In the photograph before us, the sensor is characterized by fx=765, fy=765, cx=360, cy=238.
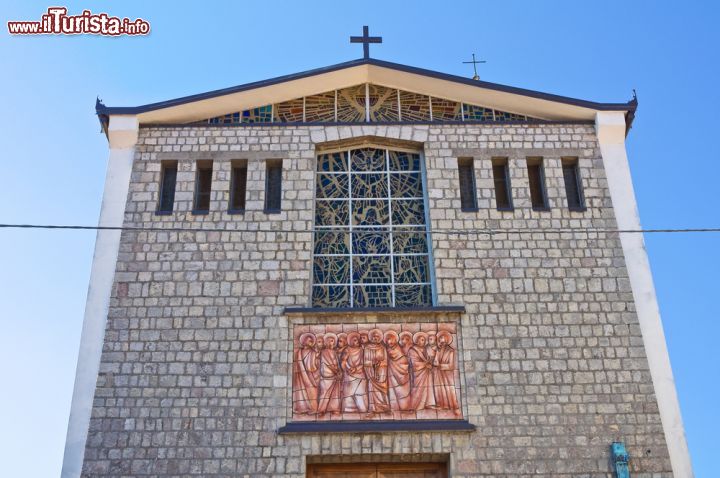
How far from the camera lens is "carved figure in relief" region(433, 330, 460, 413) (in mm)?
10875

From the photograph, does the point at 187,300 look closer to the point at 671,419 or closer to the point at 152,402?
the point at 152,402

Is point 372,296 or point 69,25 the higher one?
point 69,25

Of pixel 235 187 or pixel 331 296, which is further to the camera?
pixel 235 187

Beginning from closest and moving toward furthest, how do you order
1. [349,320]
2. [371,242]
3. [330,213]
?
[349,320] < [371,242] < [330,213]

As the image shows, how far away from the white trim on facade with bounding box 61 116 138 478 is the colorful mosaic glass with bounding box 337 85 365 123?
11.5 feet

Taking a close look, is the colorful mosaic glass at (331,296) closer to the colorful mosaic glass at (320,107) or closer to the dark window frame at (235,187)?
the dark window frame at (235,187)

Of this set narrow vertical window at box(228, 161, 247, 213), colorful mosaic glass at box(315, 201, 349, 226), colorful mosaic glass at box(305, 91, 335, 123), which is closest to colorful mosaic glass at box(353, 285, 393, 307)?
colorful mosaic glass at box(315, 201, 349, 226)

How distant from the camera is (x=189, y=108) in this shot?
13.0 meters

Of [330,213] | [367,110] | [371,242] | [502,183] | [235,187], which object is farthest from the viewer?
[367,110]

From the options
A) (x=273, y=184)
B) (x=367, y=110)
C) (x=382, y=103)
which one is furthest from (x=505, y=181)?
(x=273, y=184)

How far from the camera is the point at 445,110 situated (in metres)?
13.5

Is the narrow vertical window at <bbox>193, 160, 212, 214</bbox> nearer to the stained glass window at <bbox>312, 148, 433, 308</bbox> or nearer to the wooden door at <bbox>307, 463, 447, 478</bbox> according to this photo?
the stained glass window at <bbox>312, 148, 433, 308</bbox>

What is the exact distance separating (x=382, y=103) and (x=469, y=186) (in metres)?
2.24

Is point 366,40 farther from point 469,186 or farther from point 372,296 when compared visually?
point 372,296
